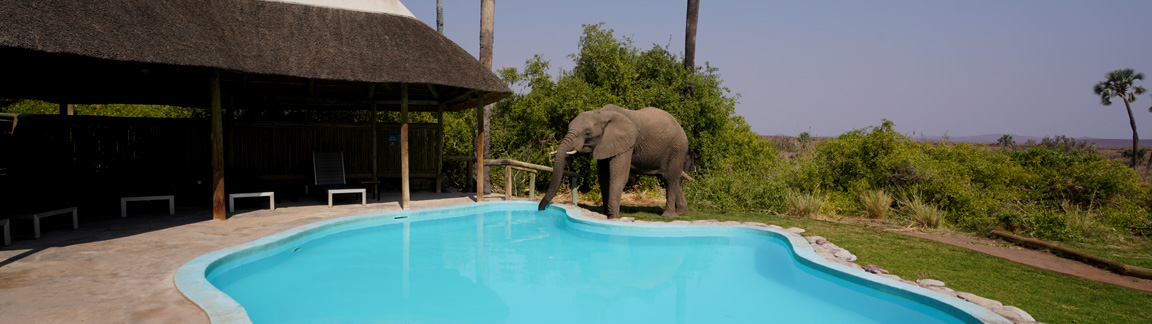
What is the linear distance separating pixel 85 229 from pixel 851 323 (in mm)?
8263

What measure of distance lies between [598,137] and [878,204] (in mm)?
4769

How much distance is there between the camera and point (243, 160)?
10758mm

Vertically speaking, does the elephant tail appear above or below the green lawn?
above

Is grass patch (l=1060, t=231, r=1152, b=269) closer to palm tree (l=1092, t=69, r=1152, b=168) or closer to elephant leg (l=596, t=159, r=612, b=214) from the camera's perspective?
elephant leg (l=596, t=159, r=612, b=214)

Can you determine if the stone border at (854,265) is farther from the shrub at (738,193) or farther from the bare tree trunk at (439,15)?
the bare tree trunk at (439,15)

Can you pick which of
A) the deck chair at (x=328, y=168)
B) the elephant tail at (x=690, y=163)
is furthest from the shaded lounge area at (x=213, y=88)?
the elephant tail at (x=690, y=163)

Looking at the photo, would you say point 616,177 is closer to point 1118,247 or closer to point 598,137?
point 598,137

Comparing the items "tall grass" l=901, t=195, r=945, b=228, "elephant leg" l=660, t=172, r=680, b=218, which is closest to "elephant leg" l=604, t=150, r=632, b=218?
"elephant leg" l=660, t=172, r=680, b=218

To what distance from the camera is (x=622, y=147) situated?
8.25 m

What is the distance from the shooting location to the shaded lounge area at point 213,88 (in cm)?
637

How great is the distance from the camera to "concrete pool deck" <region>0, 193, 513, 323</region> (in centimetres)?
374

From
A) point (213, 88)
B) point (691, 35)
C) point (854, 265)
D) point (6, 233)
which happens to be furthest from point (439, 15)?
point (854, 265)

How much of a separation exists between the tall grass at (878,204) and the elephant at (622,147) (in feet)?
10.6

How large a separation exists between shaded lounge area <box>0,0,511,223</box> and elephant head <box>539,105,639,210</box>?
1.96m
